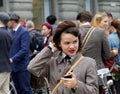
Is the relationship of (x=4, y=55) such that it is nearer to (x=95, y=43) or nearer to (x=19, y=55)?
(x=19, y=55)

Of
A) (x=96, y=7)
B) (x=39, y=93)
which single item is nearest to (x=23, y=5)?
(x=96, y=7)

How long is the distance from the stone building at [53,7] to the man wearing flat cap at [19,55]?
7.93 m

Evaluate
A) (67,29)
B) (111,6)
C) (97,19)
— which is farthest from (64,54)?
(111,6)

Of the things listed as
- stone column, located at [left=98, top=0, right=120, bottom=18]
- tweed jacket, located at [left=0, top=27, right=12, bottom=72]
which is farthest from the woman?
stone column, located at [left=98, top=0, right=120, bottom=18]

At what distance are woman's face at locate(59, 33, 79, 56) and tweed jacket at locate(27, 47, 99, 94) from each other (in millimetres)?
57

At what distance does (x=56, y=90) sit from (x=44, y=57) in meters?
0.40

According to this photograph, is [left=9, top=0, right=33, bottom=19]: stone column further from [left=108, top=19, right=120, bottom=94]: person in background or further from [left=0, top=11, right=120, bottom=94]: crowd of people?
[left=108, top=19, right=120, bottom=94]: person in background

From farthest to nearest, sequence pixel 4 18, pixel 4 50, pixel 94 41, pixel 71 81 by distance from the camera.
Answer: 1. pixel 4 18
2. pixel 4 50
3. pixel 94 41
4. pixel 71 81

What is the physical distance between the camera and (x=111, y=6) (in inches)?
843

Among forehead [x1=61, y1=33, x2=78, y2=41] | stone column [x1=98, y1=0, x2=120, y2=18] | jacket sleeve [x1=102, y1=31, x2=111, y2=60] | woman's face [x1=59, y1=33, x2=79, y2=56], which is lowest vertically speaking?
stone column [x1=98, y1=0, x2=120, y2=18]

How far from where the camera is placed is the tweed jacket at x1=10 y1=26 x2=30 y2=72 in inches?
346

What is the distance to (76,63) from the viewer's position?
155 inches

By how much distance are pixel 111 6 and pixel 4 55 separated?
44.9 feet

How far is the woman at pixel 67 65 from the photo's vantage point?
374 centimetres
